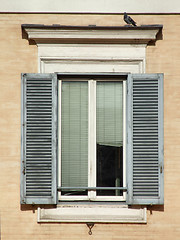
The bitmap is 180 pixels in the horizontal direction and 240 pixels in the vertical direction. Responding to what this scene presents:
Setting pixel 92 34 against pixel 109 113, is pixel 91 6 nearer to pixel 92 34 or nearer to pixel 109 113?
pixel 92 34

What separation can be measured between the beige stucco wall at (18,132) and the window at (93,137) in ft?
0.52

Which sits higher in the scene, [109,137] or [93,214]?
[109,137]

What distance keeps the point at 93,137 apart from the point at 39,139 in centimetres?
79

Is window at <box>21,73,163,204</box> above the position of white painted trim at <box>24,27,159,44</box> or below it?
below

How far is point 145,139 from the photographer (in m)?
5.29

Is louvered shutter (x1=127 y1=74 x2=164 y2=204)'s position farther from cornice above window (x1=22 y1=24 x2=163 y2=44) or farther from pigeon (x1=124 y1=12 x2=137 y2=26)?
pigeon (x1=124 y1=12 x2=137 y2=26)

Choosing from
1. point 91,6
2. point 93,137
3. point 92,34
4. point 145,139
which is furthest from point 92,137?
point 91,6

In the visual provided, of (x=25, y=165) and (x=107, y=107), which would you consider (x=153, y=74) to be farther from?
(x=25, y=165)

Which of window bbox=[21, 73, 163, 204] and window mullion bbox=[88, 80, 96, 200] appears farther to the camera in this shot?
window mullion bbox=[88, 80, 96, 200]

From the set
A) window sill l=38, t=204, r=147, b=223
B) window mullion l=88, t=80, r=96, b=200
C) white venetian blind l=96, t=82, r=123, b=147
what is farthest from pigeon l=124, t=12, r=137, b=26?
window sill l=38, t=204, r=147, b=223

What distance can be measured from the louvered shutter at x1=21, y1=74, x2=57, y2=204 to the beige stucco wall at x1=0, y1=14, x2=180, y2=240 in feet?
0.48

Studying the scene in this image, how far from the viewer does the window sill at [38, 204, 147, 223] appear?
530 cm

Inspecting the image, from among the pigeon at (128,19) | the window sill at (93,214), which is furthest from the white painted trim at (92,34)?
the window sill at (93,214)

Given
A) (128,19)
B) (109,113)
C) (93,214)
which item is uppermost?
(128,19)
